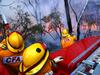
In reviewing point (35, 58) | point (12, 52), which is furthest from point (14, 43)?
point (35, 58)

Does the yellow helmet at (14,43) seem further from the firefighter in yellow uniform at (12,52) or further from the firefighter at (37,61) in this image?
the firefighter at (37,61)

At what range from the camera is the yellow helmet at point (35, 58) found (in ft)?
4.22

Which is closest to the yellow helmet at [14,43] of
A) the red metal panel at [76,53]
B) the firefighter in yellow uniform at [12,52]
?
the firefighter in yellow uniform at [12,52]

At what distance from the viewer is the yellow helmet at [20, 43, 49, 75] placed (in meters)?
1.29

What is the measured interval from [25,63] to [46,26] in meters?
1.14

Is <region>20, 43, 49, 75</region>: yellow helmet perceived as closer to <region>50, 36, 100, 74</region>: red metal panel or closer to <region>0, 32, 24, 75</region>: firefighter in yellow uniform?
<region>50, 36, 100, 74</region>: red metal panel

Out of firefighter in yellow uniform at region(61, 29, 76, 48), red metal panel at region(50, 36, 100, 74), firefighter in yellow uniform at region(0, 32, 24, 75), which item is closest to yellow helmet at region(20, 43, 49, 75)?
red metal panel at region(50, 36, 100, 74)

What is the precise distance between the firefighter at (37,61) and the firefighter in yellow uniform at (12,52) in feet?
1.25

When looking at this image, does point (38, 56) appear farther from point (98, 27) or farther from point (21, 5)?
point (21, 5)

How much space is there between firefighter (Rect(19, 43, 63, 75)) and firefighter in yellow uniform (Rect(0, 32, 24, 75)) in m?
0.38

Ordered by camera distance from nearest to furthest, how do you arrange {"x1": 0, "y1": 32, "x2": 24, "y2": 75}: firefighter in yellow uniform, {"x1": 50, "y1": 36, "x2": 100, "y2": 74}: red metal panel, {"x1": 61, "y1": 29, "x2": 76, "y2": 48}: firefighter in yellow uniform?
{"x1": 50, "y1": 36, "x2": 100, "y2": 74}: red metal panel
{"x1": 0, "y1": 32, "x2": 24, "y2": 75}: firefighter in yellow uniform
{"x1": 61, "y1": 29, "x2": 76, "y2": 48}: firefighter in yellow uniform

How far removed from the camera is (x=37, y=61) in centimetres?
129

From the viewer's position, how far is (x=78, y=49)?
1.41m

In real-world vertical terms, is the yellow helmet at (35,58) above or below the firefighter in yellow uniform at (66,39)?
above
